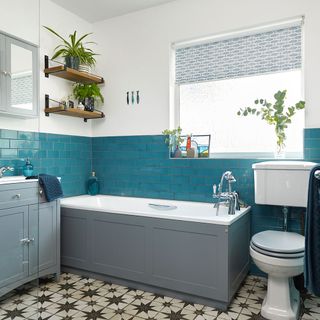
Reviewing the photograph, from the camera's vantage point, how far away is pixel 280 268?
210 cm

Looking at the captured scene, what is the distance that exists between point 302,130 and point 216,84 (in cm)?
103

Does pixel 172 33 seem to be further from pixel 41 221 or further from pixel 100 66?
pixel 41 221

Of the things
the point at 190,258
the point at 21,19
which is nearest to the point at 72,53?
the point at 21,19

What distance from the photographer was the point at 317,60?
269 centimetres

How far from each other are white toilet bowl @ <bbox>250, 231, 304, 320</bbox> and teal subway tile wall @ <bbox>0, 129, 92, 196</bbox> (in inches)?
88.9

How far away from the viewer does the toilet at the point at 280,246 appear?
2.11 m

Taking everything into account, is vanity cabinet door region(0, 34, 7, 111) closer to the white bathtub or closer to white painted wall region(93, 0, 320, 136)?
the white bathtub

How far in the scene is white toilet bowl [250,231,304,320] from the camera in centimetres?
209

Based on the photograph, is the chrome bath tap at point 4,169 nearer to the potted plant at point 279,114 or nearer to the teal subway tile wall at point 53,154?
the teal subway tile wall at point 53,154

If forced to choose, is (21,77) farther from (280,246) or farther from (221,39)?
(280,246)

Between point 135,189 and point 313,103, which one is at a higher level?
point 313,103

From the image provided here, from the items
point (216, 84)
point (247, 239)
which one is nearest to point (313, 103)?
point (216, 84)

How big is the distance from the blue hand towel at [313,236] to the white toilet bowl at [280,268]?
681 mm

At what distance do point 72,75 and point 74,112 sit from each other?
0.42 meters
